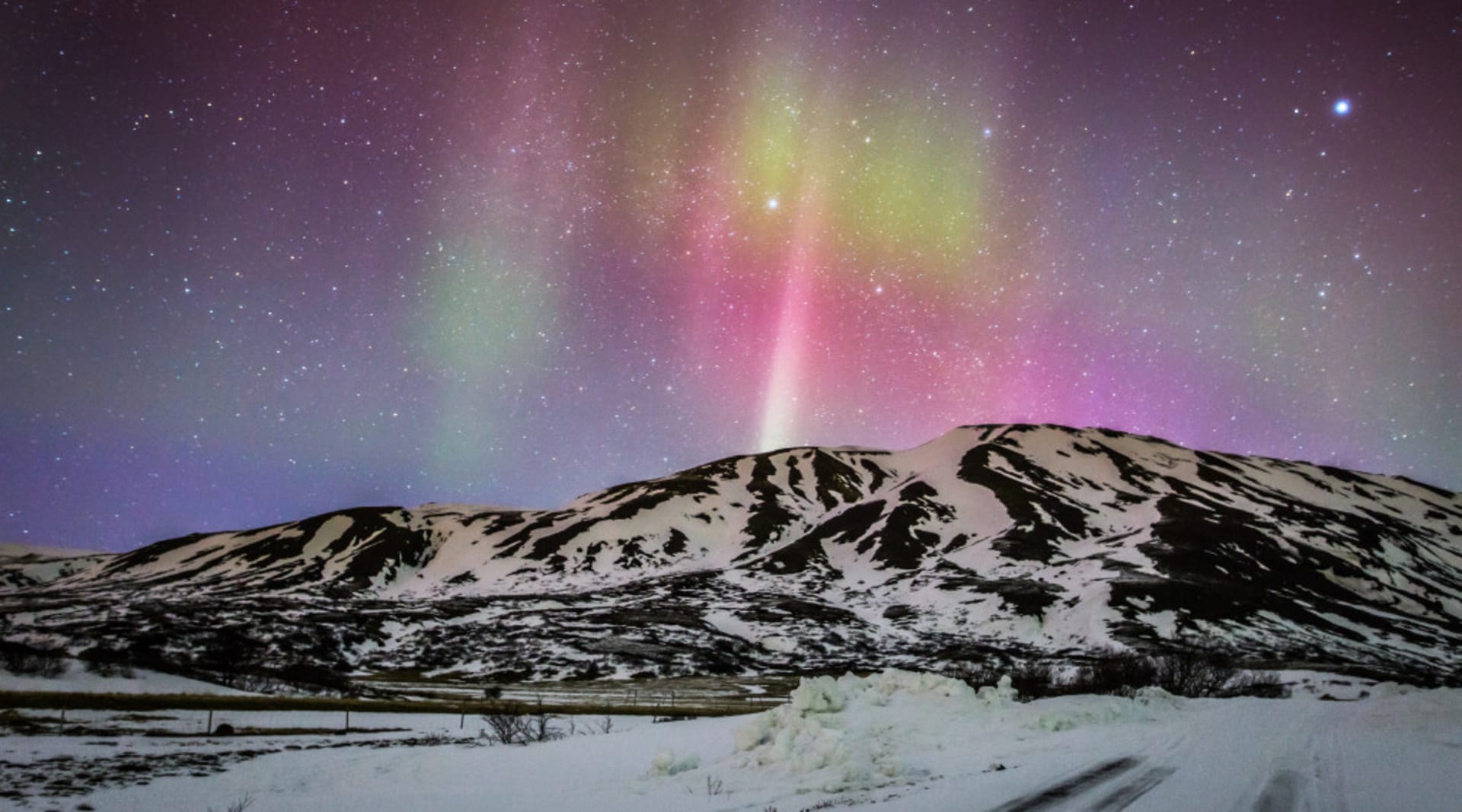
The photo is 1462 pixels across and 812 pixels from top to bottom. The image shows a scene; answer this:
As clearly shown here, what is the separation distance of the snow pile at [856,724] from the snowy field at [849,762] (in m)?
0.07

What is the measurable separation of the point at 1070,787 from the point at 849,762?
3.98m

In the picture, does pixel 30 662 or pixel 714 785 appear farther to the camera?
pixel 30 662

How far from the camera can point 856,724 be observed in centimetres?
2075

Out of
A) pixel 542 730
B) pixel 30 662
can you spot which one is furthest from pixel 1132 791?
pixel 30 662

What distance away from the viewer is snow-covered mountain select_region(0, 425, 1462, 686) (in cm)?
8119

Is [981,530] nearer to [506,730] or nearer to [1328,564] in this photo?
[1328,564]

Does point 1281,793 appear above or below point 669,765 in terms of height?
above

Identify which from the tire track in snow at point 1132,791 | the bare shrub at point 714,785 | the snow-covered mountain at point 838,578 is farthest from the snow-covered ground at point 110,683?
the tire track in snow at point 1132,791

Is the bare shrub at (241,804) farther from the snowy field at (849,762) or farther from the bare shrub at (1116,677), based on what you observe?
the bare shrub at (1116,677)

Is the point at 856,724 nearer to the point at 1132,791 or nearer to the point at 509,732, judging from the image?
the point at 1132,791

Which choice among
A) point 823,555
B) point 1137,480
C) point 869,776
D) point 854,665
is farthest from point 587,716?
point 1137,480

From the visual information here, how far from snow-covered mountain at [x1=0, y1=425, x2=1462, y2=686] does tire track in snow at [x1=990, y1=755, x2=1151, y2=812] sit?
61.7 metres

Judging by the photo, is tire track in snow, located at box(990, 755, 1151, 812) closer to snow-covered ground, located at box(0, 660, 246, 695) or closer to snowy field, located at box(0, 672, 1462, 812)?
snowy field, located at box(0, 672, 1462, 812)

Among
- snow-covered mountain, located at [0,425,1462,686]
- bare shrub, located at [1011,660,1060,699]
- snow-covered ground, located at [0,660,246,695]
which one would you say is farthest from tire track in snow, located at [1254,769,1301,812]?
snow-covered mountain, located at [0,425,1462,686]
